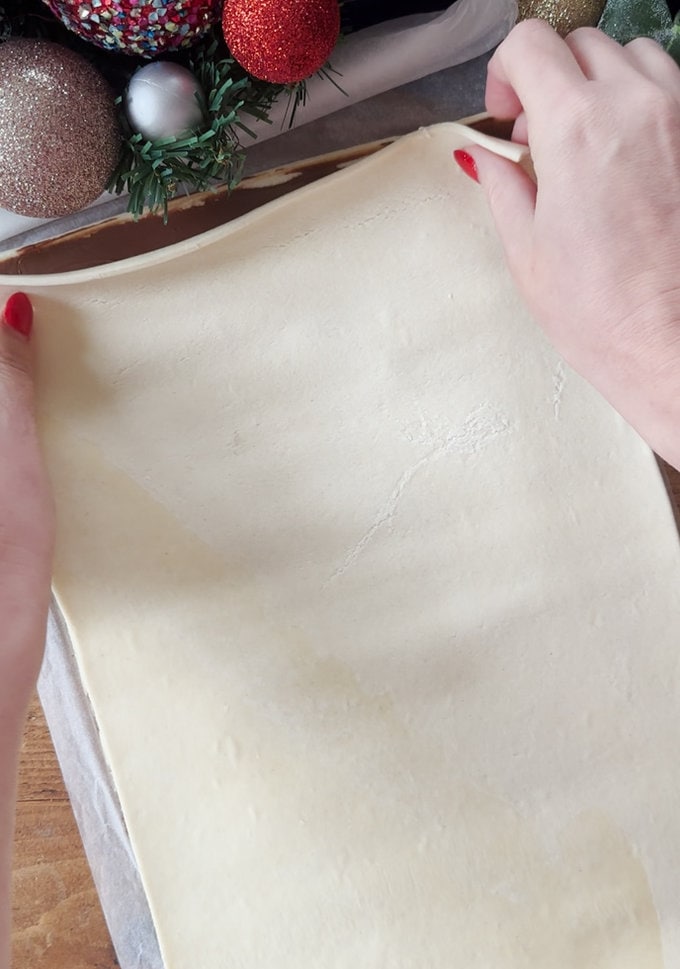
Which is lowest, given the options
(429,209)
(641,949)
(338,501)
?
(641,949)

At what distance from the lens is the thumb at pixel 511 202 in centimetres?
52

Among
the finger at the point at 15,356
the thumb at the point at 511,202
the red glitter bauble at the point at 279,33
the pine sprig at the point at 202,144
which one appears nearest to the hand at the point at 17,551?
the finger at the point at 15,356

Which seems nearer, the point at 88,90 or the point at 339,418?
the point at 88,90

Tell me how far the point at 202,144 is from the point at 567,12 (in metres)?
0.28

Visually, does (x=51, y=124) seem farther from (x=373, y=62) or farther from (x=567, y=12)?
(x=567, y=12)

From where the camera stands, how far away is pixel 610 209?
1.56ft

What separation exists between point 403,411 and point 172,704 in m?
0.26

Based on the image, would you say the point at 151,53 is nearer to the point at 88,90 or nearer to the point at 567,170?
the point at 88,90

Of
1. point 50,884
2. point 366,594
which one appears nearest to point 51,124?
point 366,594

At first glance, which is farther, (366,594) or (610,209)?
(366,594)

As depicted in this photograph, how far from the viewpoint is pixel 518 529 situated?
1.99ft

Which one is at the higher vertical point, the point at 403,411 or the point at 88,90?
the point at 88,90

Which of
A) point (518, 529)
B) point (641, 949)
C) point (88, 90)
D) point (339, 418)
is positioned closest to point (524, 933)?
point (641, 949)

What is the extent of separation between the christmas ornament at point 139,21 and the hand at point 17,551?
17 centimetres
